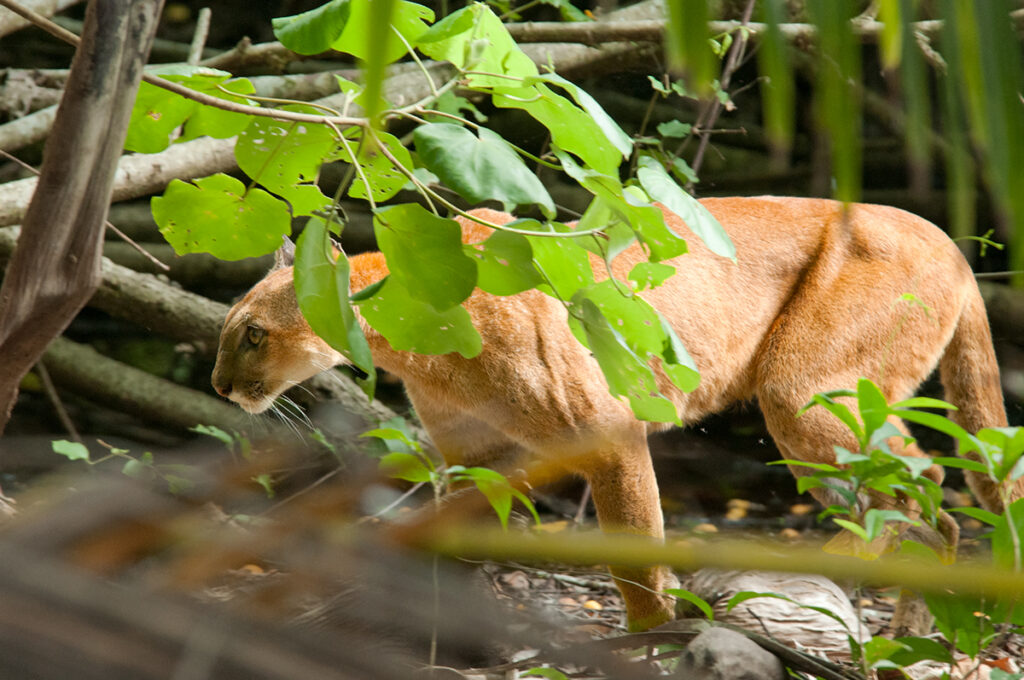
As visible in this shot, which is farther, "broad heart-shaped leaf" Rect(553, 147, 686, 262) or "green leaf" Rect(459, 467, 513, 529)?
"broad heart-shaped leaf" Rect(553, 147, 686, 262)

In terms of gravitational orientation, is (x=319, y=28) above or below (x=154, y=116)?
above

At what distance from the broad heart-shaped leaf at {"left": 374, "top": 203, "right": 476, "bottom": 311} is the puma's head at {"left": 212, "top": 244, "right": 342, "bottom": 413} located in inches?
68.3

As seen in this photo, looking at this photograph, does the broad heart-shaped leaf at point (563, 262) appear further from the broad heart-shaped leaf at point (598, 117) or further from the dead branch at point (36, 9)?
the dead branch at point (36, 9)

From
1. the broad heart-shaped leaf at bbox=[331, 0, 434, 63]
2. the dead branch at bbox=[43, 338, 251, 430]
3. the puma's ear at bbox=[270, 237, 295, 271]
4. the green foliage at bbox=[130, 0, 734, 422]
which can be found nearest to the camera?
Result: the green foliage at bbox=[130, 0, 734, 422]

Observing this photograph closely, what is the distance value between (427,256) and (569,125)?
0.40 m

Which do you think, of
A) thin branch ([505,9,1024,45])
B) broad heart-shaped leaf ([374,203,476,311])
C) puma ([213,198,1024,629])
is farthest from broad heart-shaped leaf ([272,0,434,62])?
thin branch ([505,9,1024,45])

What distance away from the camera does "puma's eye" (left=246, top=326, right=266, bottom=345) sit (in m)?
3.35

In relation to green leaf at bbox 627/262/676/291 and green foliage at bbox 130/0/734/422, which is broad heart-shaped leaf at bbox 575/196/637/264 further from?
green leaf at bbox 627/262/676/291

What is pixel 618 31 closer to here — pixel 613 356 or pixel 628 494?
pixel 628 494

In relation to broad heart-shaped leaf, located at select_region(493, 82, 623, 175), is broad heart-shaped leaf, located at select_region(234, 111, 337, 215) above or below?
below

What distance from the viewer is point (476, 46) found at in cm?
171

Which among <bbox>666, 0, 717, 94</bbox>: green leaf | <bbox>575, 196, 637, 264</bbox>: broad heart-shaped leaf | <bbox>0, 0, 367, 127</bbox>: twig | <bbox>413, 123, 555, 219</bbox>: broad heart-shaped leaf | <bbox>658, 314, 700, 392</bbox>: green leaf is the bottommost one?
<bbox>658, 314, 700, 392</bbox>: green leaf

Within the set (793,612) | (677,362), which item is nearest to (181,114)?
(677,362)

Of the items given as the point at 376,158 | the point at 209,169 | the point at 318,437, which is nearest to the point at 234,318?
the point at 318,437
